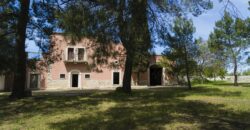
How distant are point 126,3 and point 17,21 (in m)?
10.8

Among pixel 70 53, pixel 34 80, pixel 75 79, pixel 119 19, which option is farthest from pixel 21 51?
pixel 75 79

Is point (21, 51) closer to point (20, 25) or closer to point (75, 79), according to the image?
point (20, 25)

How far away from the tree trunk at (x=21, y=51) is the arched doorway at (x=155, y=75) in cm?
2453

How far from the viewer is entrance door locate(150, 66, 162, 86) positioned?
137 feet

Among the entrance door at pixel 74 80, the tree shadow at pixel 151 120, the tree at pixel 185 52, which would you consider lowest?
the tree shadow at pixel 151 120

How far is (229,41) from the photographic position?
128 ft

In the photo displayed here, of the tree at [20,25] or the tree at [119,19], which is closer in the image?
the tree at [119,19]

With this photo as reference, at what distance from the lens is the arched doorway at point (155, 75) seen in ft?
137

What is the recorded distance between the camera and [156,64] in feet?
134

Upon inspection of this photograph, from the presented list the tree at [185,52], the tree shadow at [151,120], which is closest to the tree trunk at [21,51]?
the tree shadow at [151,120]

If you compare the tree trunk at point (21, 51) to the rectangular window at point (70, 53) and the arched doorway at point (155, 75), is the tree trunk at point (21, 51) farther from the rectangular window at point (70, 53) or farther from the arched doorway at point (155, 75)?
the arched doorway at point (155, 75)

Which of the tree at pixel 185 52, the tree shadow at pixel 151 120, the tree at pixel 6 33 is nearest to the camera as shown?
the tree shadow at pixel 151 120

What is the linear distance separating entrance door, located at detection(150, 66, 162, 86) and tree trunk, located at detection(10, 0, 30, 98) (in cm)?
2454

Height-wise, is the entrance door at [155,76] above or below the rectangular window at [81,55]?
below
